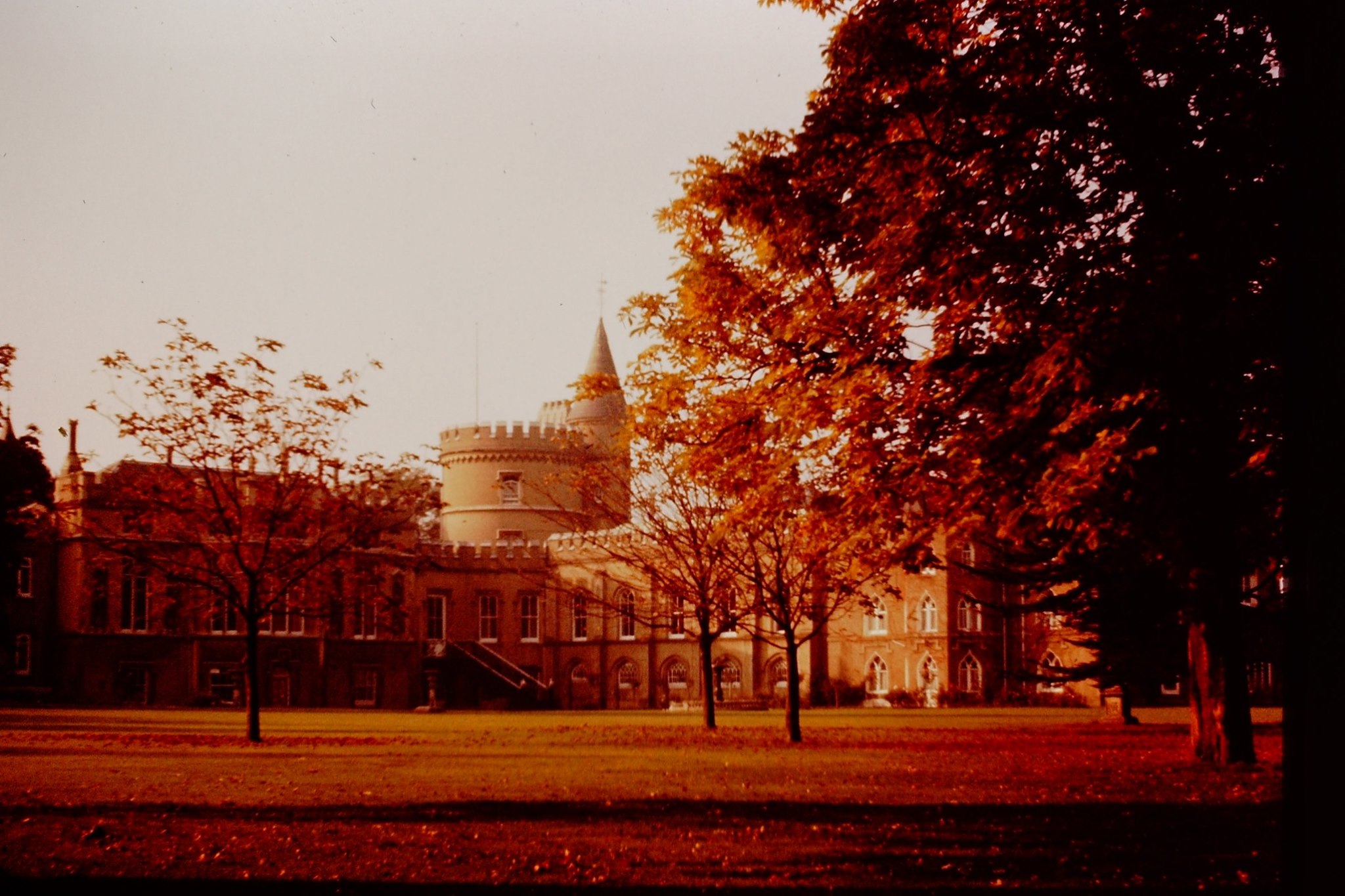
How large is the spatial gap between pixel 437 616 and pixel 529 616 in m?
5.01

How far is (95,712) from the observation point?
1656 inches

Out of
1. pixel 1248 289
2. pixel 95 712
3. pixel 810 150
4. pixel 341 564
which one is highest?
pixel 810 150

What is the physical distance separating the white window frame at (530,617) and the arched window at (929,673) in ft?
71.2

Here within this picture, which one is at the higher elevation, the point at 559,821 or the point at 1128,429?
the point at 1128,429

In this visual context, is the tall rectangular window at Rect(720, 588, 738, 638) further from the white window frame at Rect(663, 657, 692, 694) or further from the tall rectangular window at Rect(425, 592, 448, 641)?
the tall rectangular window at Rect(425, 592, 448, 641)

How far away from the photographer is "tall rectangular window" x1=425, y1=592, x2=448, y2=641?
6894cm

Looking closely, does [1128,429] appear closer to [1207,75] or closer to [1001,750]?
[1207,75]

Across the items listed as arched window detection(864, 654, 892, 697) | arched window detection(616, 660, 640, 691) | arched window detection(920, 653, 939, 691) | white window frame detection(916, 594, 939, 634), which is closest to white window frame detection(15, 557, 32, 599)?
arched window detection(616, 660, 640, 691)

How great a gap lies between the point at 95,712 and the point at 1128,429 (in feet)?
126

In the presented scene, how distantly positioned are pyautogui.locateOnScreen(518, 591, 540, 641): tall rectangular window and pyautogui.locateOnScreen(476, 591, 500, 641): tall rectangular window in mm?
1159

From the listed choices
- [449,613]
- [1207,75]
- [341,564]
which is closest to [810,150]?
[1207,75]

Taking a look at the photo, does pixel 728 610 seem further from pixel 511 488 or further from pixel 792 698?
pixel 511 488

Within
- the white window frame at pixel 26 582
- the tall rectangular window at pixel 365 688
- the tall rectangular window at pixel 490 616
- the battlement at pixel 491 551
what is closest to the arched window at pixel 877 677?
→ the battlement at pixel 491 551

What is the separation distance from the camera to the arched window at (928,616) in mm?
58544
